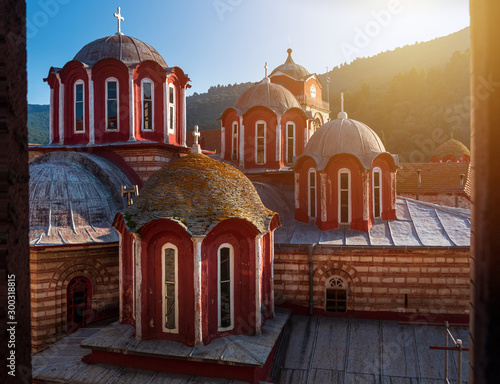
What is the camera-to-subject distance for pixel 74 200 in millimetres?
13141

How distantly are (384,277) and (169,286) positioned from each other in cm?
682

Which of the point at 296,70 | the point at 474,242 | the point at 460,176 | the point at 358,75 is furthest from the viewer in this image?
the point at 358,75

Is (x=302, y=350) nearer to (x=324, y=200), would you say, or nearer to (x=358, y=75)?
(x=324, y=200)

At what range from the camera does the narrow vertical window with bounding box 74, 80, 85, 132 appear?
16.2 m

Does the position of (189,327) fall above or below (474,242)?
below

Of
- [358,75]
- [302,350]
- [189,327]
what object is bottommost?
[302,350]

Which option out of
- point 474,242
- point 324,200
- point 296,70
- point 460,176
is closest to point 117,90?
point 324,200

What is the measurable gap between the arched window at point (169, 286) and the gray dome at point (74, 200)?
10.5ft

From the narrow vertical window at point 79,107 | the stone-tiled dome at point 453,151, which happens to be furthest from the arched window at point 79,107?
the stone-tiled dome at point 453,151

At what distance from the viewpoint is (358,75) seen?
372 ft

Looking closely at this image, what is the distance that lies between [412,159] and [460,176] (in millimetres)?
31968

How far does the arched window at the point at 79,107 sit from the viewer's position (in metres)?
16.2

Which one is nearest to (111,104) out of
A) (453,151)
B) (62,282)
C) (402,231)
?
(62,282)

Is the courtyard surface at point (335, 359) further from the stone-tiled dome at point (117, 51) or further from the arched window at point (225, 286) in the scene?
the stone-tiled dome at point (117, 51)
